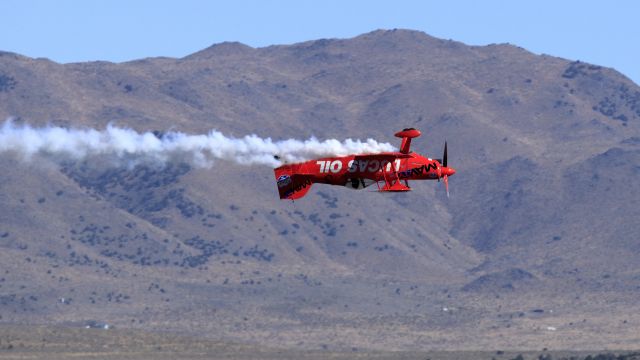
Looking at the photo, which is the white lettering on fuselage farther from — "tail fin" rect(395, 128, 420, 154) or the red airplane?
"tail fin" rect(395, 128, 420, 154)

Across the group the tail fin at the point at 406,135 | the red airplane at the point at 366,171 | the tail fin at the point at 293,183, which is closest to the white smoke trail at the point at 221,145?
the red airplane at the point at 366,171

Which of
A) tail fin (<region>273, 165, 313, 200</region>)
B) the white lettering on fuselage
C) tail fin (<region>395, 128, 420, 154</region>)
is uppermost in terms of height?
tail fin (<region>395, 128, 420, 154</region>)

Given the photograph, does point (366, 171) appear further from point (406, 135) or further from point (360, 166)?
point (406, 135)

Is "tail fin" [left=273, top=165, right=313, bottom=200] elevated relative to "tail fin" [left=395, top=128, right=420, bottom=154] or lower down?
lower down

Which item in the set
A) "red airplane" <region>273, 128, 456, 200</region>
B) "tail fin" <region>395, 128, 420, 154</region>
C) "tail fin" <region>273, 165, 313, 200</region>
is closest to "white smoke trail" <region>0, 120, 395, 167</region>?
"red airplane" <region>273, 128, 456, 200</region>

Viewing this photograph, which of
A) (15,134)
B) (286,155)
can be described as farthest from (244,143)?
(15,134)

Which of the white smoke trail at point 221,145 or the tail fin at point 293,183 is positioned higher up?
the white smoke trail at point 221,145

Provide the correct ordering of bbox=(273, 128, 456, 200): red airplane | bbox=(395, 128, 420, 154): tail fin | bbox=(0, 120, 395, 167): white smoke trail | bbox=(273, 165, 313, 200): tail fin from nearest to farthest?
bbox=(395, 128, 420, 154): tail fin, bbox=(273, 128, 456, 200): red airplane, bbox=(0, 120, 395, 167): white smoke trail, bbox=(273, 165, 313, 200): tail fin

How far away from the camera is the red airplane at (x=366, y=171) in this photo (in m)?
97.6

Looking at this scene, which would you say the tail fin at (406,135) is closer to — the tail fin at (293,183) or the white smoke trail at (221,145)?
the white smoke trail at (221,145)

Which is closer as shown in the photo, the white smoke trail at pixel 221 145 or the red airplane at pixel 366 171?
the red airplane at pixel 366 171

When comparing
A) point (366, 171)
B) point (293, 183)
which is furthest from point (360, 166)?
point (293, 183)

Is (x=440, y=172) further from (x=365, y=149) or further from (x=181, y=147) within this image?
(x=181, y=147)

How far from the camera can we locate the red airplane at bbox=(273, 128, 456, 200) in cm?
9756
